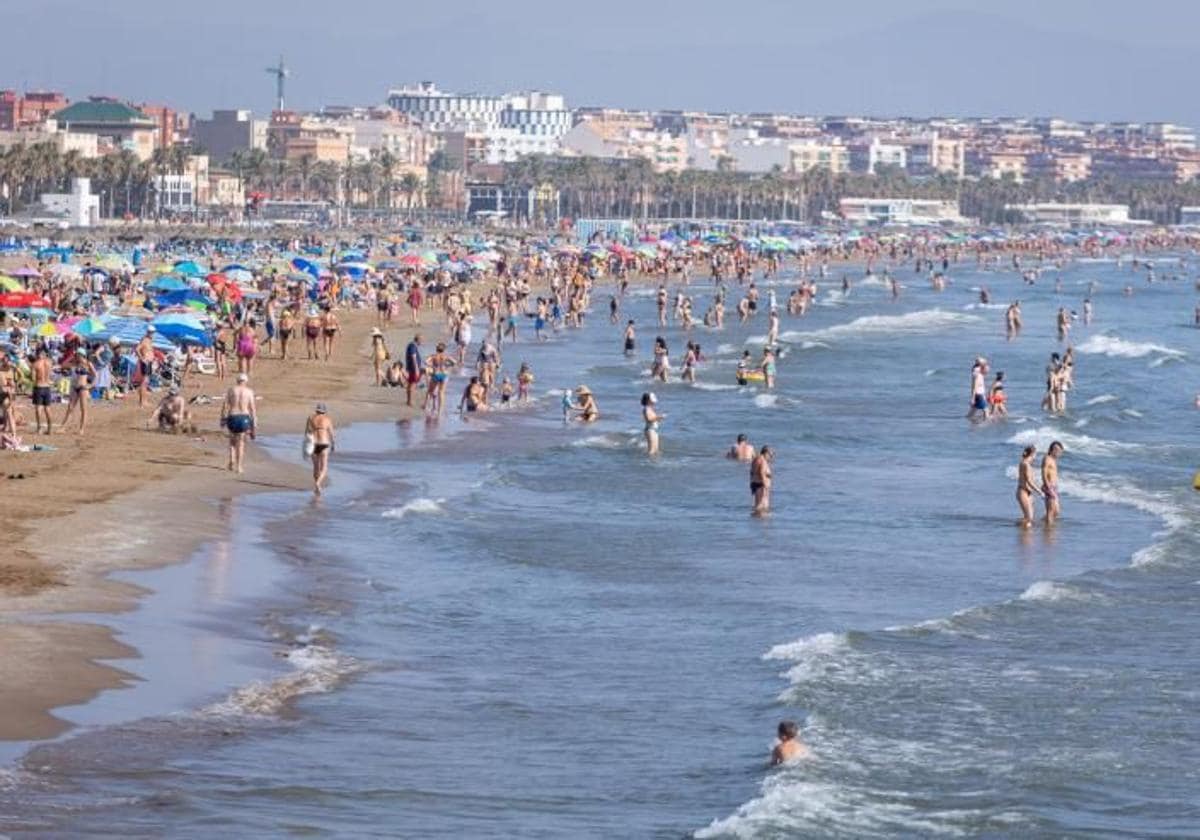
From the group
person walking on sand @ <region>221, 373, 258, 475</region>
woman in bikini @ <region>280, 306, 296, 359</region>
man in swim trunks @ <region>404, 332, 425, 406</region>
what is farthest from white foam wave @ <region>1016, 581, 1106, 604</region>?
woman in bikini @ <region>280, 306, 296, 359</region>

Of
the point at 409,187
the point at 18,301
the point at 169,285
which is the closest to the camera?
the point at 18,301

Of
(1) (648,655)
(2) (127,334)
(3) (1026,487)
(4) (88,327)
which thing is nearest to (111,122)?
(2) (127,334)

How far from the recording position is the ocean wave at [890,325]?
61375 mm

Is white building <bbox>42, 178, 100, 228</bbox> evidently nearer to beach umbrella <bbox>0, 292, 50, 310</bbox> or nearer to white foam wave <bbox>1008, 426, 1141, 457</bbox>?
beach umbrella <bbox>0, 292, 50, 310</bbox>

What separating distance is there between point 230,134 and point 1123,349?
13795 centimetres

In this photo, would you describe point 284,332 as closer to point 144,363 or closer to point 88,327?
point 88,327

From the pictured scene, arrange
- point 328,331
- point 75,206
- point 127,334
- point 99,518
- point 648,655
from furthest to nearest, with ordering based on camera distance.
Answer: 1. point 75,206
2. point 328,331
3. point 127,334
4. point 99,518
5. point 648,655

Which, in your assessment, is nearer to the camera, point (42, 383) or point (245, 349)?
point (42, 383)

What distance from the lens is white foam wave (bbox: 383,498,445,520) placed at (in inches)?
950

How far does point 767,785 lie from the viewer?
45.3ft

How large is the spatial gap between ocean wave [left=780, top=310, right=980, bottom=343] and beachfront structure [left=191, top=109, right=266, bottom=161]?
118054 mm

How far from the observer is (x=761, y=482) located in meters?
25.3

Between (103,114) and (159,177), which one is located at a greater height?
(103,114)

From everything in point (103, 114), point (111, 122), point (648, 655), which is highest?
point (103, 114)
